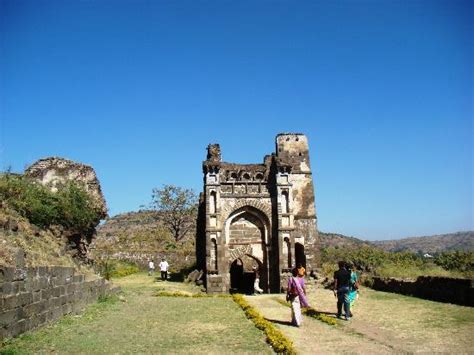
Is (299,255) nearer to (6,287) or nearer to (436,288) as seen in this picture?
(436,288)

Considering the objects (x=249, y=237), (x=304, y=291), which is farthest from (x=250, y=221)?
(x=304, y=291)

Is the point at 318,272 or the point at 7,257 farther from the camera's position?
the point at 318,272

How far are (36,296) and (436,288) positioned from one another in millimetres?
13339

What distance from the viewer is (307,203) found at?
2988 centimetres

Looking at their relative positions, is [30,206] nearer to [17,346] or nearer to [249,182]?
[17,346]

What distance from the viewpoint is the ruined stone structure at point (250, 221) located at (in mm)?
26141

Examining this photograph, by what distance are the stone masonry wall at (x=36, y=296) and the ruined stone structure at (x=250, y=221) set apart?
11603 mm

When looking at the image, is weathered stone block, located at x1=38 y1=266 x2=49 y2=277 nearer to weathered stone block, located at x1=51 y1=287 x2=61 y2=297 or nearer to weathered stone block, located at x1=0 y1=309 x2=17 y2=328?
weathered stone block, located at x1=51 y1=287 x2=61 y2=297

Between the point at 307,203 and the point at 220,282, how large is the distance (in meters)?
8.09

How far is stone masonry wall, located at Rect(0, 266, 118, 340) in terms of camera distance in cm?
925

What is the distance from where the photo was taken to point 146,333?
1084cm

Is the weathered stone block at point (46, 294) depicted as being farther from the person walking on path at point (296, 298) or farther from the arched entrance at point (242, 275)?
the arched entrance at point (242, 275)

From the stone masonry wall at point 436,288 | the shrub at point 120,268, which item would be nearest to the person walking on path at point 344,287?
the stone masonry wall at point 436,288

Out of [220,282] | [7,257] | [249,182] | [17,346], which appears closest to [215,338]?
[17,346]
